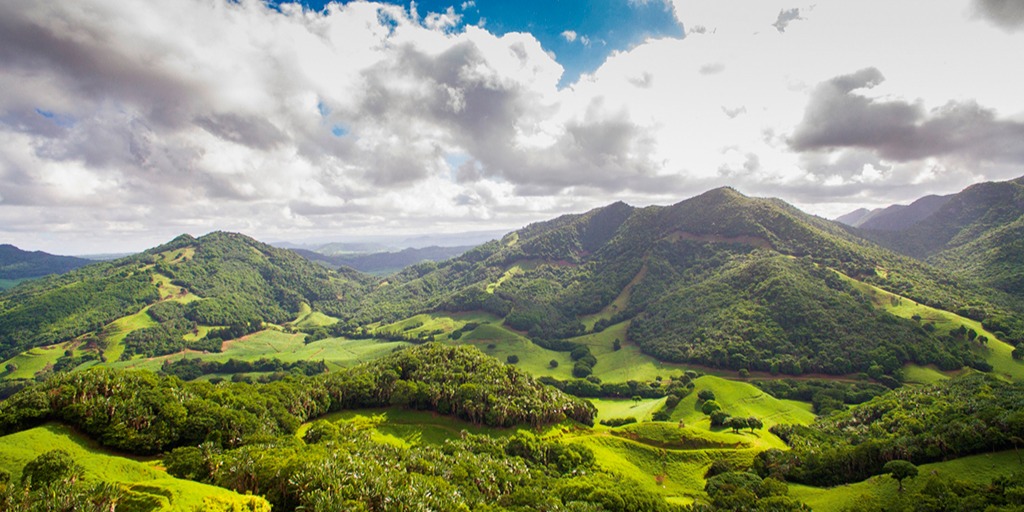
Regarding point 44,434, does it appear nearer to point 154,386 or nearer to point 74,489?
point 154,386

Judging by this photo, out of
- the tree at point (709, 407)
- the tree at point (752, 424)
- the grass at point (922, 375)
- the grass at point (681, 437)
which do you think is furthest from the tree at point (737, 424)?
the grass at point (922, 375)

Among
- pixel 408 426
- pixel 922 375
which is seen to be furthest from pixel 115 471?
pixel 922 375

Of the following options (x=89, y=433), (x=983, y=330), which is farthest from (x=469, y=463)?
(x=983, y=330)

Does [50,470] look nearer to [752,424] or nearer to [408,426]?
[408,426]

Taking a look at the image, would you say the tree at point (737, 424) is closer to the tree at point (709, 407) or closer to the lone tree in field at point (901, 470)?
the tree at point (709, 407)

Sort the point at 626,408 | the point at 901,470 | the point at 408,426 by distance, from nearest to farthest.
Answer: the point at 901,470
the point at 408,426
the point at 626,408
